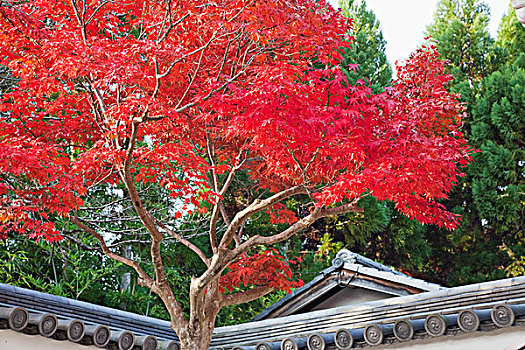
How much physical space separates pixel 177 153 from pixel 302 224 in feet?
4.77

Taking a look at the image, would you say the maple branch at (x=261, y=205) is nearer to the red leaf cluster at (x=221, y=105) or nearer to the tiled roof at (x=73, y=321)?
the red leaf cluster at (x=221, y=105)

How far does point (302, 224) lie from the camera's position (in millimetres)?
5891

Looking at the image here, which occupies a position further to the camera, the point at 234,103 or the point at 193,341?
the point at 193,341

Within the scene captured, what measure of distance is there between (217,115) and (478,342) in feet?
11.7

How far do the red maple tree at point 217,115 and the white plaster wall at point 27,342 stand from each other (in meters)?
1.28

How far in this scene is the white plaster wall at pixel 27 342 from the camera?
6047mm

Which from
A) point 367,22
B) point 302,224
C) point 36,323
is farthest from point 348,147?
point 367,22

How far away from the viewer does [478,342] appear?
5984mm

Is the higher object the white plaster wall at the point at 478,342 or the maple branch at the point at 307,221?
the maple branch at the point at 307,221

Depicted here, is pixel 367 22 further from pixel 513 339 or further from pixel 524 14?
pixel 524 14

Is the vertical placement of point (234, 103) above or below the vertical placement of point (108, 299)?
above

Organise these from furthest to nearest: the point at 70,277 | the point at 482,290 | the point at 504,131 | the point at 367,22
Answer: the point at 367,22, the point at 504,131, the point at 70,277, the point at 482,290

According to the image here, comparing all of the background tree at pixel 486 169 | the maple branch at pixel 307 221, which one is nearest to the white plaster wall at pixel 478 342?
the maple branch at pixel 307 221

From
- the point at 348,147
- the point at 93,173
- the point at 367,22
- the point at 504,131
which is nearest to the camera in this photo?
the point at 348,147
